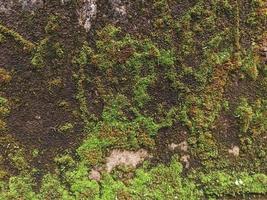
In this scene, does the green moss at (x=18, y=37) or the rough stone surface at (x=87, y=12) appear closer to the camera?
the green moss at (x=18, y=37)

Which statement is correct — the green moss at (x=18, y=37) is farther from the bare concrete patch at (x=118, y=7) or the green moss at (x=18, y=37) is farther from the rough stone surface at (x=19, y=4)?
the bare concrete patch at (x=118, y=7)

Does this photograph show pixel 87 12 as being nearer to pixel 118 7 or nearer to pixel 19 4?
pixel 118 7

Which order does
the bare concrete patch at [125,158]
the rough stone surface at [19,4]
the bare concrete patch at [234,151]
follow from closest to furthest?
the rough stone surface at [19,4], the bare concrete patch at [125,158], the bare concrete patch at [234,151]

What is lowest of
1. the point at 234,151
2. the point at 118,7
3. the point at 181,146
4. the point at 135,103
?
the point at 234,151

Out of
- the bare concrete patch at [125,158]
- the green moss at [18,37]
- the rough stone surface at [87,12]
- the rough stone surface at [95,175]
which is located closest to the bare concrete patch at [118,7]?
Result: the rough stone surface at [87,12]

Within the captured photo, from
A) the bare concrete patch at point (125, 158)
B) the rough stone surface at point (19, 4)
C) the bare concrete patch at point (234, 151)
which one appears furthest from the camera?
the bare concrete patch at point (234, 151)

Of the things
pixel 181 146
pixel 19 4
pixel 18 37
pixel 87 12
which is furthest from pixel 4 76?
pixel 181 146

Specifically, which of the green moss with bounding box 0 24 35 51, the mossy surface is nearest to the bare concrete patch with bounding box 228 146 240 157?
the mossy surface
